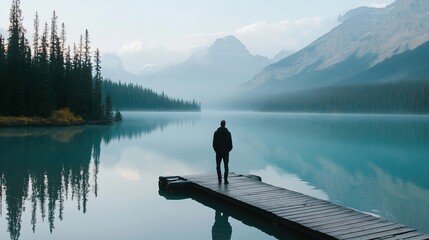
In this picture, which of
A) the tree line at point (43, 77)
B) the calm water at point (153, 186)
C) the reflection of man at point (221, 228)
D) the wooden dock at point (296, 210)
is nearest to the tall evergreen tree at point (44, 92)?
the tree line at point (43, 77)

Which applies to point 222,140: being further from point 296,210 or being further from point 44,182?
point 44,182

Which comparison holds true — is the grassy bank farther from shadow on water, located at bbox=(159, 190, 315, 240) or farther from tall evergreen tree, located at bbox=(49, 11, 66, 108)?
shadow on water, located at bbox=(159, 190, 315, 240)

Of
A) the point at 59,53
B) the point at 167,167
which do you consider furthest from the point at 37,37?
the point at 167,167

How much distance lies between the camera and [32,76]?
76375 mm

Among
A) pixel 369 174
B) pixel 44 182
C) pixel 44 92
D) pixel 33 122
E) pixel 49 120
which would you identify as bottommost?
pixel 369 174

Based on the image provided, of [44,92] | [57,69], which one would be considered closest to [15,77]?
[44,92]

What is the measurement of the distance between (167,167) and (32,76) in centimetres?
5687

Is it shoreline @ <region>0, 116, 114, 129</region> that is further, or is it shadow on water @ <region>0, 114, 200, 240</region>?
shoreline @ <region>0, 116, 114, 129</region>

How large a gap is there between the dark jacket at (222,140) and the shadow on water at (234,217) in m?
2.04

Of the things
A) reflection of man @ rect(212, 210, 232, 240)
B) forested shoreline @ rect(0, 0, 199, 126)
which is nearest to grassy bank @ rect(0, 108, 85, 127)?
forested shoreline @ rect(0, 0, 199, 126)

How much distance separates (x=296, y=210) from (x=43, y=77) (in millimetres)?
71290

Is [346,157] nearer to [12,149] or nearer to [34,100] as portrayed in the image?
[12,149]

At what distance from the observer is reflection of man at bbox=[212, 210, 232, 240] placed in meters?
12.9

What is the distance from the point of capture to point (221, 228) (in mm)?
13773
